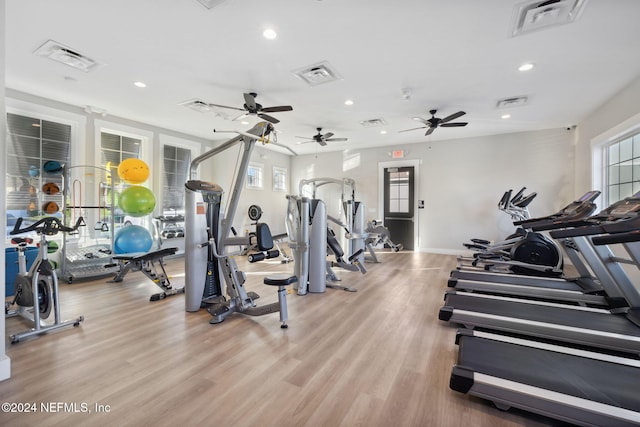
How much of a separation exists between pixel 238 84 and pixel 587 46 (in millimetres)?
4086

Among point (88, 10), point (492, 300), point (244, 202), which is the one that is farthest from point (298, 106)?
point (492, 300)

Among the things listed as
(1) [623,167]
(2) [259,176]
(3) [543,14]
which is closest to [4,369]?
(3) [543,14]

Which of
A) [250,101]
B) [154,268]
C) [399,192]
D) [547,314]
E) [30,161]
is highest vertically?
[250,101]

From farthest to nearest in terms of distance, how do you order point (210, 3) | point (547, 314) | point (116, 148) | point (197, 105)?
1. point (116, 148)
2. point (197, 105)
3. point (547, 314)
4. point (210, 3)

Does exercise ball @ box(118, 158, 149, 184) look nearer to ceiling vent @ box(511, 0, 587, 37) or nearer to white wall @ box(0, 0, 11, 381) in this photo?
white wall @ box(0, 0, 11, 381)

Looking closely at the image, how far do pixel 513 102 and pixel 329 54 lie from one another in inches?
132

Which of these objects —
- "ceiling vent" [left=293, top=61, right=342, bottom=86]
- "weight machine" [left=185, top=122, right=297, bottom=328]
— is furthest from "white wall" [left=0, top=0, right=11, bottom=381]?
"ceiling vent" [left=293, top=61, right=342, bottom=86]

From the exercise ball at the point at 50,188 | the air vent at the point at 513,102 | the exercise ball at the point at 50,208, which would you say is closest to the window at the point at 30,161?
the exercise ball at the point at 50,208

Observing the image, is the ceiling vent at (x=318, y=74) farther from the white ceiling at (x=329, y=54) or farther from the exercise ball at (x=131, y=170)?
the exercise ball at (x=131, y=170)

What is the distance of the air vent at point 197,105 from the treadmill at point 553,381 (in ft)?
16.2

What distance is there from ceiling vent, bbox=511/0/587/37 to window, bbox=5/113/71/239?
6.52 meters

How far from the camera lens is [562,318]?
2.59 metres

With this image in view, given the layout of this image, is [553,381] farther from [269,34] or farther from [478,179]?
[478,179]

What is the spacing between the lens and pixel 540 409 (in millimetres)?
1479
